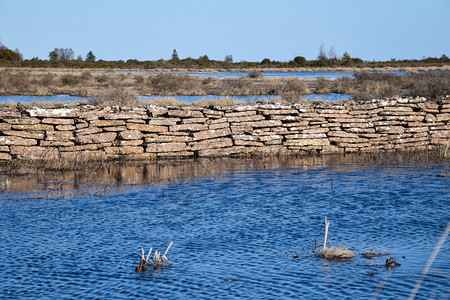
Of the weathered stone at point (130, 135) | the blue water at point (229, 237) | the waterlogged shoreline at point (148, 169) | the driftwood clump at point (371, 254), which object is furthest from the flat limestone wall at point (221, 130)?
the driftwood clump at point (371, 254)

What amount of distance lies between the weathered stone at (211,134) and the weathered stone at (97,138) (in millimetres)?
2591

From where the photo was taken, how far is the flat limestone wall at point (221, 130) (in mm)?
14469

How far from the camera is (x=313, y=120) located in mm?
16953

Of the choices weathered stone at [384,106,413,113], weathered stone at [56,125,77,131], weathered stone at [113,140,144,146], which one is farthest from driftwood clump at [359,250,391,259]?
weathered stone at [384,106,413,113]

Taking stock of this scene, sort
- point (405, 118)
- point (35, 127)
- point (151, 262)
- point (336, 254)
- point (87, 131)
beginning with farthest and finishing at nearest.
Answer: point (405, 118)
point (87, 131)
point (35, 127)
point (336, 254)
point (151, 262)

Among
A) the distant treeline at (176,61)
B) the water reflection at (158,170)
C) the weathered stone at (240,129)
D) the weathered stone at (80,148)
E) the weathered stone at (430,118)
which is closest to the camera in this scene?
the water reflection at (158,170)

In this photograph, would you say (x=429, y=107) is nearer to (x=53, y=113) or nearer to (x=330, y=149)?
(x=330, y=149)

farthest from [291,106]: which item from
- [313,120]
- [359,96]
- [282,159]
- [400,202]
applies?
[400,202]

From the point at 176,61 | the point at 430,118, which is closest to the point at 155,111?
the point at 430,118

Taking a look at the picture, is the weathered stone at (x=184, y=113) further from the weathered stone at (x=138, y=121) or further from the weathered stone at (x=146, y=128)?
the weathered stone at (x=138, y=121)

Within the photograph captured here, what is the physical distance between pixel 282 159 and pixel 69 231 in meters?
9.07

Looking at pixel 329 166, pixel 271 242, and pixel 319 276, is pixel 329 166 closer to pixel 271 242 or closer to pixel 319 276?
pixel 271 242

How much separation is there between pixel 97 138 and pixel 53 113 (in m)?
1.47

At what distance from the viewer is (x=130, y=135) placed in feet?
49.6
